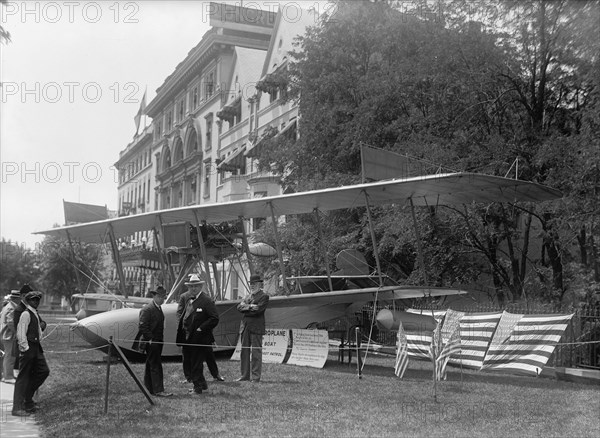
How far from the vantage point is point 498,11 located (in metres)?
20.5

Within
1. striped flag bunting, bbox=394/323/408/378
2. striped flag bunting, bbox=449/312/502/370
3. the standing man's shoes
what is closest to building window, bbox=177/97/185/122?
striped flag bunting, bbox=449/312/502/370

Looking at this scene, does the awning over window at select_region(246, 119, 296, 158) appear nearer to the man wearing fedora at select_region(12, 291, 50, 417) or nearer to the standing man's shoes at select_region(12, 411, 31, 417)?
the man wearing fedora at select_region(12, 291, 50, 417)

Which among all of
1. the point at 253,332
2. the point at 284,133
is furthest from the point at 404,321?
the point at 284,133

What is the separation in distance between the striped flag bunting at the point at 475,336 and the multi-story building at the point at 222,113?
1763cm

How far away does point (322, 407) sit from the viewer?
9.14 m

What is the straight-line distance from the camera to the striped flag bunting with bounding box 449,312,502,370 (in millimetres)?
14406

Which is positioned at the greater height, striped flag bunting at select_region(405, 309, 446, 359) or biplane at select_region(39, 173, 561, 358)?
biplane at select_region(39, 173, 561, 358)

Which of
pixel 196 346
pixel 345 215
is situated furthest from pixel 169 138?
pixel 196 346

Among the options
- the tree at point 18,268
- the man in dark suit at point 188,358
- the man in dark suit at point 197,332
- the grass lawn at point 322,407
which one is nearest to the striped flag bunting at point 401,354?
the grass lawn at point 322,407

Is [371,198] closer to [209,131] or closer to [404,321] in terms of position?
[404,321]

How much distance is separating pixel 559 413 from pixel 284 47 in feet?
103

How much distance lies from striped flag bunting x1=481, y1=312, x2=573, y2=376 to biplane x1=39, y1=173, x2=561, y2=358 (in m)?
1.24

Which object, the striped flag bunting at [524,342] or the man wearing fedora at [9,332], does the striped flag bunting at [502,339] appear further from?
the man wearing fedora at [9,332]

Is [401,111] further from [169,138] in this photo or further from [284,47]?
[169,138]
